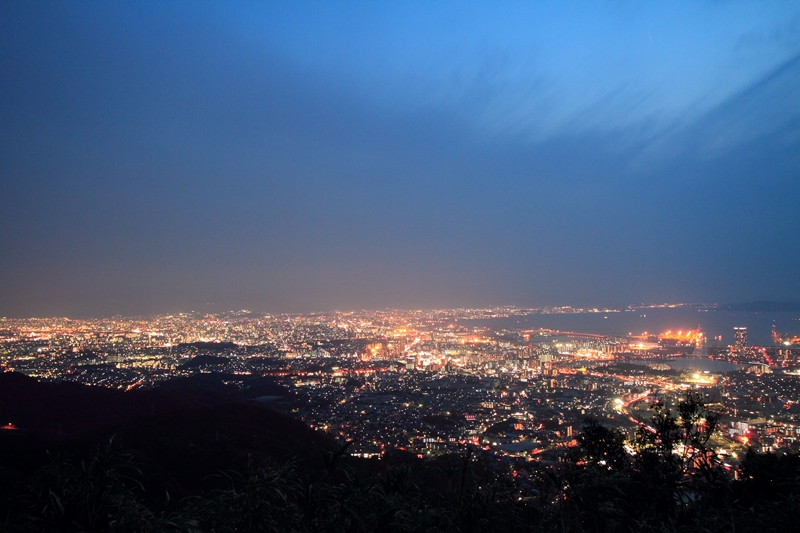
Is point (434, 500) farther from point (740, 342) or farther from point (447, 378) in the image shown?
point (740, 342)

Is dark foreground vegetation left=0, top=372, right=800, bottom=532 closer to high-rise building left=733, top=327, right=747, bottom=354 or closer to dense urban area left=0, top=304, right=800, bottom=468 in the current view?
dense urban area left=0, top=304, right=800, bottom=468

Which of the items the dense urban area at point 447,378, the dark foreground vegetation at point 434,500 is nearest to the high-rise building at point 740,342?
the dense urban area at point 447,378

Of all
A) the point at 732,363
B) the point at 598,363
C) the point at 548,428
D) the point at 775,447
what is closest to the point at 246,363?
the point at 548,428

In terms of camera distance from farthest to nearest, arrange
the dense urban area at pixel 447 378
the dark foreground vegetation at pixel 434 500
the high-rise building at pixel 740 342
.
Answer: the high-rise building at pixel 740 342, the dense urban area at pixel 447 378, the dark foreground vegetation at pixel 434 500

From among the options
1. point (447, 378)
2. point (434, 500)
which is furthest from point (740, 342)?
point (434, 500)

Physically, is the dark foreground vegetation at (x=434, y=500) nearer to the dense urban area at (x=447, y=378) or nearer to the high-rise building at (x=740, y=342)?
the dense urban area at (x=447, y=378)

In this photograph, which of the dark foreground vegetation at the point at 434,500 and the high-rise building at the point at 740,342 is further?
the high-rise building at the point at 740,342

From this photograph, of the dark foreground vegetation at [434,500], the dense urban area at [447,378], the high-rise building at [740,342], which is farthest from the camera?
the high-rise building at [740,342]

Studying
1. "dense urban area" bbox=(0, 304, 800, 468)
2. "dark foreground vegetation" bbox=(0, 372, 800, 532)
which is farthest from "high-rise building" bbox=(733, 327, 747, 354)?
Result: "dark foreground vegetation" bbox=(0, 372, 800, 532)
